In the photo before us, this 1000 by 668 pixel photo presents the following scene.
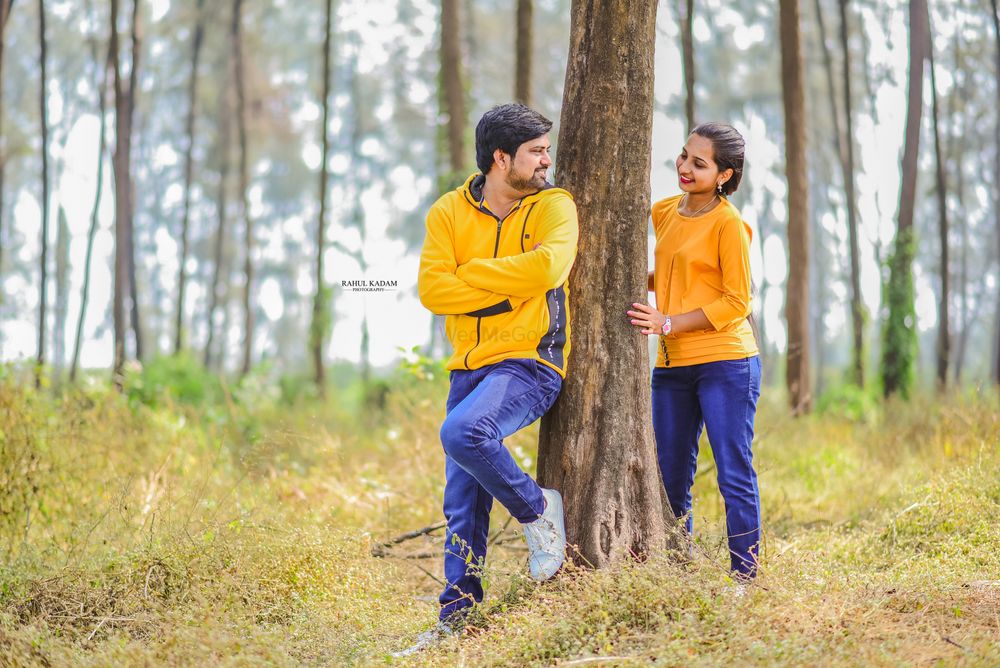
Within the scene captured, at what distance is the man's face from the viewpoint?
13.1 feet

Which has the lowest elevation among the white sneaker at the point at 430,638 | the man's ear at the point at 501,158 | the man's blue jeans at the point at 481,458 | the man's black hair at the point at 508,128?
the white sneaker at the point at 430,638

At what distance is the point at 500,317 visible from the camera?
3.95 meters

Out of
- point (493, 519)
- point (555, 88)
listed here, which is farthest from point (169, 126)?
point (493, 519)

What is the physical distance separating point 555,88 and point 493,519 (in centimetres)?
2248

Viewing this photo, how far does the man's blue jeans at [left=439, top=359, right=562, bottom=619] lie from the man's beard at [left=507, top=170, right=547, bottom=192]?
758 mm

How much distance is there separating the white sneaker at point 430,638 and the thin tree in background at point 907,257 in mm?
11227

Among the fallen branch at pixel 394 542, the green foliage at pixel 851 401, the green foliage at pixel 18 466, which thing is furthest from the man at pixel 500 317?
the green foliage at pixel 851 401

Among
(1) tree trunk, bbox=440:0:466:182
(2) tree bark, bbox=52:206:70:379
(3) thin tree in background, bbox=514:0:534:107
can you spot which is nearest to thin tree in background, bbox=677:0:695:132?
(3) thin tree in background, bbox=514:0:534:107

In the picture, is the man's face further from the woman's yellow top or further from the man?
the woman's yellow top

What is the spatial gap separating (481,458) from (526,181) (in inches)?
47.4

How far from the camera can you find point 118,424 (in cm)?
756

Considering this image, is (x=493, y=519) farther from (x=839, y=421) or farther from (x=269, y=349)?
(x=269, y=349)

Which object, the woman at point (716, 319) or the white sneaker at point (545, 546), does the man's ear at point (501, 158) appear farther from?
the white sneaker at point (545, 546)

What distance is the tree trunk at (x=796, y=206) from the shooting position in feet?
37.7
